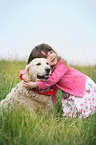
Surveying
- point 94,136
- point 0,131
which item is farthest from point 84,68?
point 0,131

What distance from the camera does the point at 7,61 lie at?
23.0 feet

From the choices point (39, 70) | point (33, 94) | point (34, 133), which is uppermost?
point (39, 70)

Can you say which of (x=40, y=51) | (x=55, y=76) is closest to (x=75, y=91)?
(x=55, y=76)

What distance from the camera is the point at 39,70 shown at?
2.86 m

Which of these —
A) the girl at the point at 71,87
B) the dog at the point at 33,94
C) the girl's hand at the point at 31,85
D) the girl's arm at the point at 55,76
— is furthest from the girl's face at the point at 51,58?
the girl's hand at the point at 31,85

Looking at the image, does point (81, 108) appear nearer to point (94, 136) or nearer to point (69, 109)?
point (69, 109)

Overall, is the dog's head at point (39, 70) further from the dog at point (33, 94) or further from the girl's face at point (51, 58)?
the girl's face at point (51, 58)

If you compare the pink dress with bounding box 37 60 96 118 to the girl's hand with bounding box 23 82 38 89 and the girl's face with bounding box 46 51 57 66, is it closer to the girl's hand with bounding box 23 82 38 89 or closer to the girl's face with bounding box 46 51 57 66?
the girl's face with bounding box 46 51 57 66

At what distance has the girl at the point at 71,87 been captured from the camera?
309cm

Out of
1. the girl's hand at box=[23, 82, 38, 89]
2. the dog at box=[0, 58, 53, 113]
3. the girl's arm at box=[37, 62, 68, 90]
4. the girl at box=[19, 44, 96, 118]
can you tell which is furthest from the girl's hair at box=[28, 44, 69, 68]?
the girl's hand at box=[23, 82, 38, 89]

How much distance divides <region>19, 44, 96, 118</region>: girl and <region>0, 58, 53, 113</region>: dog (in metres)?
0.22

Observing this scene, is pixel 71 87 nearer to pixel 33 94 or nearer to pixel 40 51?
pixel 33 94

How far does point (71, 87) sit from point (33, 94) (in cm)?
71

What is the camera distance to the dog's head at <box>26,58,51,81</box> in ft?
9.35
